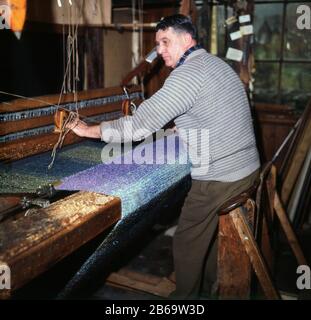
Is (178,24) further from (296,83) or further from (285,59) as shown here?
(296,83)

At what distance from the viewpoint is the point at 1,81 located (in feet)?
13.1

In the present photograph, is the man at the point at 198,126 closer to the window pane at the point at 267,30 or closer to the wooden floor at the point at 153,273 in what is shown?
the wooden floor at the point at 153,273

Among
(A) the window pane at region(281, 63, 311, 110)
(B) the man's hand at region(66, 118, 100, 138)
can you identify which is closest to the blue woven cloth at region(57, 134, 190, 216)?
(B) the man's hand at region(66, 118, 100, 138)

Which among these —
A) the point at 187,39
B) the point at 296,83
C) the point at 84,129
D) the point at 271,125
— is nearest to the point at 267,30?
the point at 296,83

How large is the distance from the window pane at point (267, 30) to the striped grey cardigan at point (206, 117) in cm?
365

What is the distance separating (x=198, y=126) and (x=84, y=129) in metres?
0.88

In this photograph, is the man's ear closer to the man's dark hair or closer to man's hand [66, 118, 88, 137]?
the man's dark hair

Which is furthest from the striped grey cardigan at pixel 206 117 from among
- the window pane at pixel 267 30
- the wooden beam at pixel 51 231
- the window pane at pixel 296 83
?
the window pane at pixel 267 30

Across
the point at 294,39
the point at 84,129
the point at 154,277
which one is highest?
the point at 294,39

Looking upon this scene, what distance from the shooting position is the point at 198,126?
108 inches

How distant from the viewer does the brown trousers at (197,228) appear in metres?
2.89

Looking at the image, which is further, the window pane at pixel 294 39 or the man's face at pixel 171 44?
the window pane at pixel 294 39

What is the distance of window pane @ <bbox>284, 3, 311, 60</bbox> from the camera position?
5.46 metres

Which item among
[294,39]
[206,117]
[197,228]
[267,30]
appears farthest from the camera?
[267,30]
